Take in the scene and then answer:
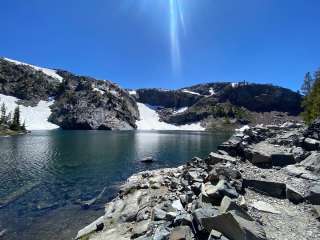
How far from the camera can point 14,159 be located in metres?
60.7

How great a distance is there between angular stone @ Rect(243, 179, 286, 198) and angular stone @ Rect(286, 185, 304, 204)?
16.6 inches

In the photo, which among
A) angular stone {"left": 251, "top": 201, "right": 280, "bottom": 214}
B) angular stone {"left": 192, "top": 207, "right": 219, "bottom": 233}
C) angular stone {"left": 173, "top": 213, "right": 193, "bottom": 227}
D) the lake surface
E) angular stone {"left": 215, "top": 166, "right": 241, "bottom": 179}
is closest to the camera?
angular stone {"left": 192, "top": 207, "right": 219, "bottom": 233}

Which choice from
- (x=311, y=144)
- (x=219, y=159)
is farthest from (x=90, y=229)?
(x=311, y=144)

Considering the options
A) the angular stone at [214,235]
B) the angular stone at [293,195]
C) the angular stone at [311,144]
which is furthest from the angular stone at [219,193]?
the angular stone at [311,144]

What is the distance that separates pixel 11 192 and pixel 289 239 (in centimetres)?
3423

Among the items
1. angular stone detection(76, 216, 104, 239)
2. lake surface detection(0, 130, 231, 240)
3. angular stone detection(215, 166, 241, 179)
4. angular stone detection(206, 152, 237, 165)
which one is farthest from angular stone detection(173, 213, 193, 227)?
angular stone detection(206, 152, 237, 165)

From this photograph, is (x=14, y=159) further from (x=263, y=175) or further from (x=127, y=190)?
(x=263, y=175)

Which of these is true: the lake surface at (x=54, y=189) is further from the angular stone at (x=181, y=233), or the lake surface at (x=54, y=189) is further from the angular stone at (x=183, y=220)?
the angular stone at (x=181, y=233)

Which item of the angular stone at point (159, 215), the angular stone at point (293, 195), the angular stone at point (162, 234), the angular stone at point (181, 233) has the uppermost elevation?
the angular stone at point (293, 195)

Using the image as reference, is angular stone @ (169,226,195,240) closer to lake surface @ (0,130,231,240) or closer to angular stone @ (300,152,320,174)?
lake surface @ (0,130,231,240)

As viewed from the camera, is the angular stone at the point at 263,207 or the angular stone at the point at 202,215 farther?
the angular stone at the point at 263,207

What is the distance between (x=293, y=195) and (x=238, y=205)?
226 inches

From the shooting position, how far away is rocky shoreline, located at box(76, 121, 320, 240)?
1375 centimetres

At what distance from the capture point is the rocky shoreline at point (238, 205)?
13.8 metres
